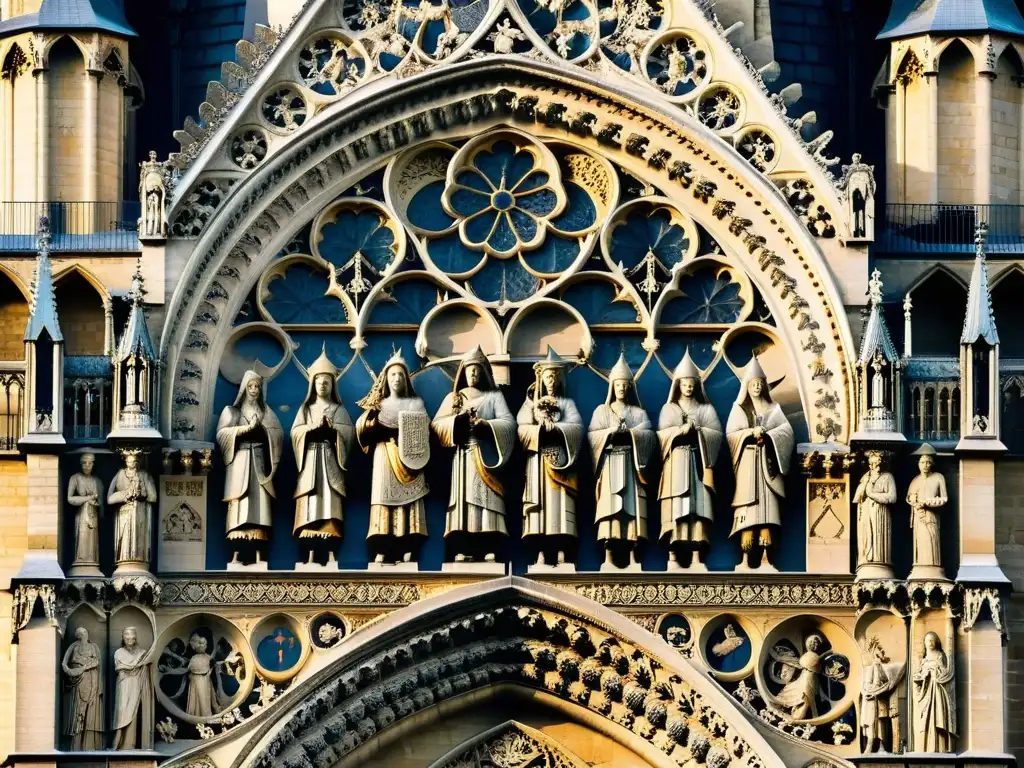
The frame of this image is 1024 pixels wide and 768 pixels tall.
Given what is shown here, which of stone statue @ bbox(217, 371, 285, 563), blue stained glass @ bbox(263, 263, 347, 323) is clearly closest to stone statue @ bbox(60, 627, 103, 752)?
stone statue @ bbox(217, 371, 285, 563)

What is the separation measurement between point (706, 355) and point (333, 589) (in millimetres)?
3592

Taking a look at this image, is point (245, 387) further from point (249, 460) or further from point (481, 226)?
point (481, 226)

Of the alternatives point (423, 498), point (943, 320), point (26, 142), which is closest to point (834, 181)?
point (943, 320)

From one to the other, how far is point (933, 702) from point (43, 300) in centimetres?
755

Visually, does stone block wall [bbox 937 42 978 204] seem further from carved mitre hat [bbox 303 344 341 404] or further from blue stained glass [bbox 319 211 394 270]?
carved mitre hat [bbox 303 344 341 404]

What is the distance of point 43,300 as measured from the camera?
34406 millimetres

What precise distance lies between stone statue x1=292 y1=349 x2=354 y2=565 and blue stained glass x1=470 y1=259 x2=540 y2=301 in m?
1.56

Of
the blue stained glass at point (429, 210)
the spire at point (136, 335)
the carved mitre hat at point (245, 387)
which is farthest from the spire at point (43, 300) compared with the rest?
the blue stained glass at point (429, 210)

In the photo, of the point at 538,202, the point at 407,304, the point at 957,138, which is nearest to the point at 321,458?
the point at 407,304

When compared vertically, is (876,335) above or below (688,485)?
above

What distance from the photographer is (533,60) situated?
3544 cm

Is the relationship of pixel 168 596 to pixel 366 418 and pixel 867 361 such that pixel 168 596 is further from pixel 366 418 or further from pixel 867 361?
pixel 867 361

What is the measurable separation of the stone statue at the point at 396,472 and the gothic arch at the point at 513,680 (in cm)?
55

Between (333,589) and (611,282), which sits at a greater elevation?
(611,282)
